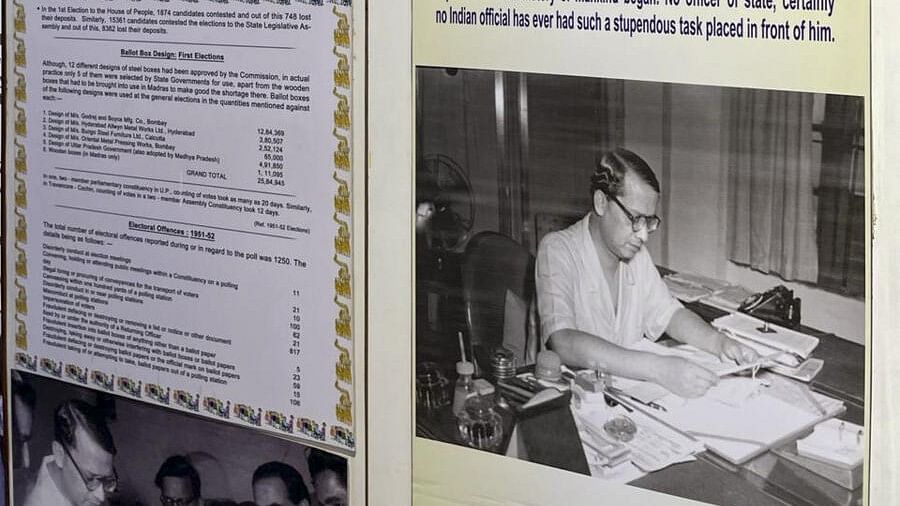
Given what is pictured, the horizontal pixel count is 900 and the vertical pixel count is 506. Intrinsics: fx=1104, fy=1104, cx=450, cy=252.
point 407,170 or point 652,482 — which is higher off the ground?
point 407,170

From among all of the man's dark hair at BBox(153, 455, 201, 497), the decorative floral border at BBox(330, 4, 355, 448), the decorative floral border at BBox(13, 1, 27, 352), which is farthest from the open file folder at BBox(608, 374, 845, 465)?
the decorative floral border at BBox(13, 1, 27, 352)

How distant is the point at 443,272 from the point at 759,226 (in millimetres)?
424

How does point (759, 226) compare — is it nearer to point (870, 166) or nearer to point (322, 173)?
point (870, 166)

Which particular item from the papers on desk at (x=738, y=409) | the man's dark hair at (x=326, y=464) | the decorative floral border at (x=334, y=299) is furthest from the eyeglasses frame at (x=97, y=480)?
the papers on desk at (x=738, y=409)

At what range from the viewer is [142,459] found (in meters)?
1.78

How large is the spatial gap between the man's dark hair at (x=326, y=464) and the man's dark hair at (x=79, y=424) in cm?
41

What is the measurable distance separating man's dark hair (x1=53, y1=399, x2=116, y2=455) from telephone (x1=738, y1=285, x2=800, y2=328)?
110 cm

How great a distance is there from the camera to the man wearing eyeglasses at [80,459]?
182cm

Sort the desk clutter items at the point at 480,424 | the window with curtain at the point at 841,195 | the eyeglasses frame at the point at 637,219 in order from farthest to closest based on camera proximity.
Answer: the desk clutter items at the point at 480,424 < the eyeglasses frame at the point at 637,219 < the window with curtain at the point at 841,195

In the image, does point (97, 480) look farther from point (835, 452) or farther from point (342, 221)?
point (835, 452)

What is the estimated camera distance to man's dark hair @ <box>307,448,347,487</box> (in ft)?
5.14

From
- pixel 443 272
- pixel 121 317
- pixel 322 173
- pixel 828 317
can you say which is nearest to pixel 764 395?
→ pixel 828 317

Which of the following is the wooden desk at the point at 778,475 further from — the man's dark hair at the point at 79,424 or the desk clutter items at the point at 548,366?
the man's dark hair at the point at 79,424

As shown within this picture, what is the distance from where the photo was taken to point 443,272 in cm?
143
